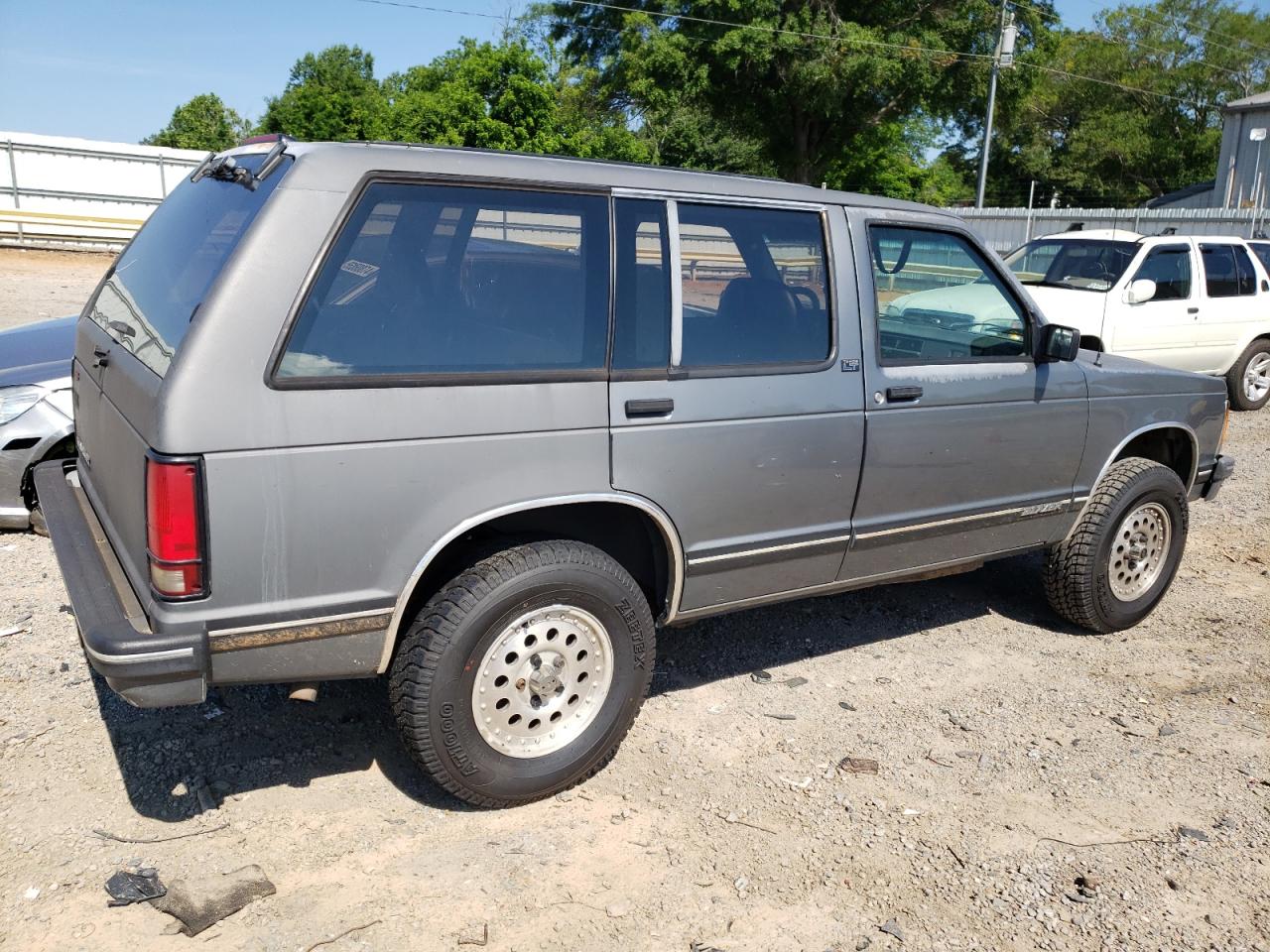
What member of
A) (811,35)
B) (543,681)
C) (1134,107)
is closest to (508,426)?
(543,681)

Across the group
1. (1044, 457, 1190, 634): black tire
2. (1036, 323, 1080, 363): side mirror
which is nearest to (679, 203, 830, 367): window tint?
(1036, 323, 1080, 363): side mirror

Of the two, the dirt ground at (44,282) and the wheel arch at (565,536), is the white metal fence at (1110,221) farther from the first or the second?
the wheel arch at (565,536)

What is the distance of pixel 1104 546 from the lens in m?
5.05

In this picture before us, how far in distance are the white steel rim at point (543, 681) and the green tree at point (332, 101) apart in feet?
99.9

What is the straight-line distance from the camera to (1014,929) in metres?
3.01

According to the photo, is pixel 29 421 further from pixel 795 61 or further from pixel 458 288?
pixel 795 61

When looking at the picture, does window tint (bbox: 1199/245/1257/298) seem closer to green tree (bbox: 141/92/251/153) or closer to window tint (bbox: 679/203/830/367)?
window tint (bbox: 679/203/830/367)

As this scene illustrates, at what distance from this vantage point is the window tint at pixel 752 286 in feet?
12.1

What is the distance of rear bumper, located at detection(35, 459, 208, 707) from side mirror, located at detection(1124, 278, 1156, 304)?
9.91 meters

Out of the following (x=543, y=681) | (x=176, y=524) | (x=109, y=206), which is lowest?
(x=543, y=681)

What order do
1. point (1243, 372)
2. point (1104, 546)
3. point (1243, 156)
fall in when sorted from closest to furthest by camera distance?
1. point (1104, 546)
2. point (1243, 372)
3. point (1243, 156)

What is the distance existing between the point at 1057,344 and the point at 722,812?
2458 millimetres

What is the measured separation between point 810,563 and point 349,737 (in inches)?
72.0

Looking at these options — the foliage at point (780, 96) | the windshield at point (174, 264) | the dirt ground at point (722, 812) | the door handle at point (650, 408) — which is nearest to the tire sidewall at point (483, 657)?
the dirt ground at point (722, 812)
